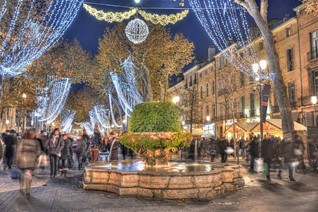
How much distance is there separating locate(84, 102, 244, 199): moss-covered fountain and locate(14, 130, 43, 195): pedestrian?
5.10 ft

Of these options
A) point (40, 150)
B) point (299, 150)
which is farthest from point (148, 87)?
point (40, 150)

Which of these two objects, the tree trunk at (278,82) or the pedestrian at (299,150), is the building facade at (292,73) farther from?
the pedestrian at (299,150)

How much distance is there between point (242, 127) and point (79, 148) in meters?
14.1

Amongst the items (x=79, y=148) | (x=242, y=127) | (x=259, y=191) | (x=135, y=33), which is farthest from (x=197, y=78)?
(x=259, y=191)

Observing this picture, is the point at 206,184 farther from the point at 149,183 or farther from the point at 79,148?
the point at 79,148

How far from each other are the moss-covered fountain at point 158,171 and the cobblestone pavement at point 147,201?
35cm

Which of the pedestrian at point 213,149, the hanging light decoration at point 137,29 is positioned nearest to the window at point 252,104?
the pedestrian at point 213,149

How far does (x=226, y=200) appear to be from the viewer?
846 centimetres

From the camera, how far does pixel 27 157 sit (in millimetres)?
8820

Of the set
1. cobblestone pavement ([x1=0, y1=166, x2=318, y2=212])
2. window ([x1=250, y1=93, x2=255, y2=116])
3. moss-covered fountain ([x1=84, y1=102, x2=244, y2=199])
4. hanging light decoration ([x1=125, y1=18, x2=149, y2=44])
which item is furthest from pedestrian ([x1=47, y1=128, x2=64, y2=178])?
window ([x1=250, y1=93, x2=255, y2=116])

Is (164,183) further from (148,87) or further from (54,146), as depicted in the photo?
(148,87)

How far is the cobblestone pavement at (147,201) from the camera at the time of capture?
7414 mm

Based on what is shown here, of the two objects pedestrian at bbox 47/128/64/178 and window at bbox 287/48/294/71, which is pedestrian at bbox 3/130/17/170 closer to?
pedestrian at bbox 47/128/64/178

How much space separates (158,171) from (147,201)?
122 cm
